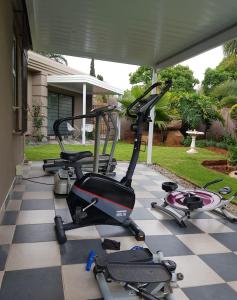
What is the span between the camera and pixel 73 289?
167cm

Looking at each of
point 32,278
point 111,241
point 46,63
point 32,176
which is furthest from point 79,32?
point 46,63

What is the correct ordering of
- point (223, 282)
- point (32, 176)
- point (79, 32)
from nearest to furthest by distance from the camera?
point (223, 282) → point (79, 32) → point (32, 176)

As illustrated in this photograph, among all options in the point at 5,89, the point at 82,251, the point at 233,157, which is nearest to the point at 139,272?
the point at 82,251

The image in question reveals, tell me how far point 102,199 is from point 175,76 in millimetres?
18869

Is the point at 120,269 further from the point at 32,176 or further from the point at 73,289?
the point at 32,176

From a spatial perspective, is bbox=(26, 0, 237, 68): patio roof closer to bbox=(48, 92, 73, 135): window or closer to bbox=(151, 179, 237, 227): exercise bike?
bbox=(151, 179, 237, 227): exercise bike

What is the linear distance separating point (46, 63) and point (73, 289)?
951cm

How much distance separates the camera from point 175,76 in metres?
19.7

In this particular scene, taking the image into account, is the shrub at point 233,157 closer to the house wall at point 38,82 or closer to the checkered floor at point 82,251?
the checkered floor at point 82,251

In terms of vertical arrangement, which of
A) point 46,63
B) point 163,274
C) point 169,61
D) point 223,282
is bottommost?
point 223,282

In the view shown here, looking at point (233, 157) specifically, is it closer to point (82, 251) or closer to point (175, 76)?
point (82, 251)

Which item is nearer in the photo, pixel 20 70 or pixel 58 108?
pixel 20 70

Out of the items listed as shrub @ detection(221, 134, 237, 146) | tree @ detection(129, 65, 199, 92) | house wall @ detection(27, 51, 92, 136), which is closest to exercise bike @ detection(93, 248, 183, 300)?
house wall @ detection(27, 51, 92, 136)

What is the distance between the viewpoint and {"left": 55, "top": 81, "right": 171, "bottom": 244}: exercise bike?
7.64ft
